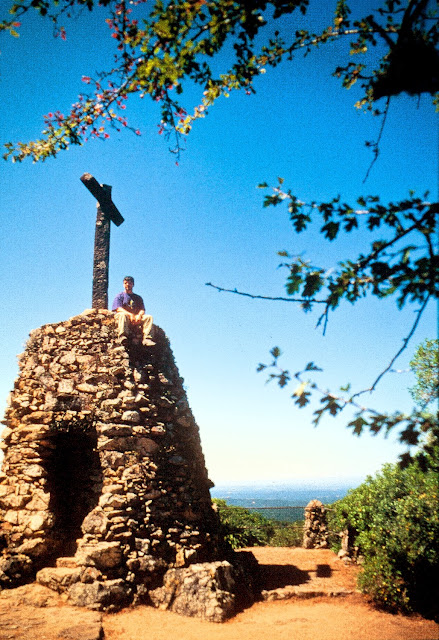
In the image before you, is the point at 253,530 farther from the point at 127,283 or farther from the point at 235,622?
the point at 127,283

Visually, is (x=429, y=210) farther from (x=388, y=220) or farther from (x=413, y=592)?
(x=413, y=592)

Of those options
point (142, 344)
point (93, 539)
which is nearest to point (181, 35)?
point (142, 344)

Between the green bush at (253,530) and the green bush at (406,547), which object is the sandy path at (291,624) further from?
the green bush at (253,530)

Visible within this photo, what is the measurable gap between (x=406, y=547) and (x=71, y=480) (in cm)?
698

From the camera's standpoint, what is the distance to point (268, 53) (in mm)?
3574

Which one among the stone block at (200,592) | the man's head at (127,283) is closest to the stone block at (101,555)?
the stone block at (200,592)

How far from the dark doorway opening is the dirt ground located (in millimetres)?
1128

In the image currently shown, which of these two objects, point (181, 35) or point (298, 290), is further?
point (181, 35)

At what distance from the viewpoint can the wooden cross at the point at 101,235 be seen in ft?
32.0

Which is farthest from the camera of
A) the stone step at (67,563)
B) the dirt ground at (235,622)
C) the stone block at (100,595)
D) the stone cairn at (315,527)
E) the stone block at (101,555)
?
the stone cairn at (315,527)

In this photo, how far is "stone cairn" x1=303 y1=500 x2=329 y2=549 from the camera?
12680 mm

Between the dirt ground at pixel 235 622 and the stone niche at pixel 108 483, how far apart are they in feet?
0.97

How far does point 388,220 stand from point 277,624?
651 cm

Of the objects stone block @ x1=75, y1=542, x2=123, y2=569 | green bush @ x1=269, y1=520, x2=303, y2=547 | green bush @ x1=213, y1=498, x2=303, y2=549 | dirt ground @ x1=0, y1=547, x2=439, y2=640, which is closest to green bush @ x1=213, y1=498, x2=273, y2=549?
green bush @ x1=213, y1=498, x2=303, y2=549
